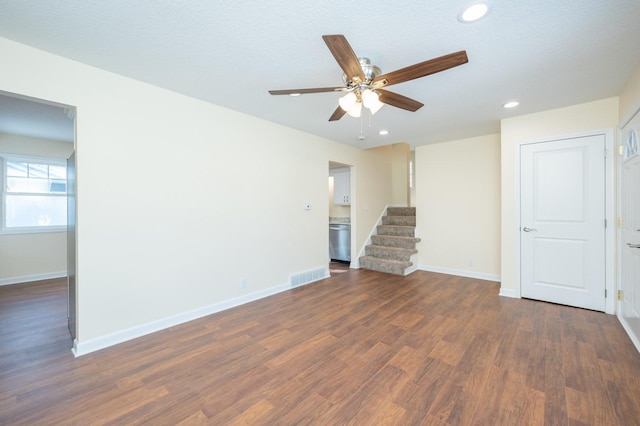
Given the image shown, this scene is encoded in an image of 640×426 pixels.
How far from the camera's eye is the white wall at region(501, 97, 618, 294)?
10.1ft

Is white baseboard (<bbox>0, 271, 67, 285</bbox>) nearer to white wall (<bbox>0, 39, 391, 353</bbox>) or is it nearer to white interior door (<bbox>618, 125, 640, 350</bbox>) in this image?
white wall (<bbox>0, 39, 391, 353</bbox>)

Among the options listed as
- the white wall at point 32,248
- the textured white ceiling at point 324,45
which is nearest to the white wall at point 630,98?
the textured white ceiling at point 324,45

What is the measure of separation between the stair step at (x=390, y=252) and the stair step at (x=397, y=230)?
44 centimetres

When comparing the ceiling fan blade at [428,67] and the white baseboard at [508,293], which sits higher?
the ceiling fan blade at [428,67]

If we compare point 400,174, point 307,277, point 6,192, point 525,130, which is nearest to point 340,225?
point 307,277

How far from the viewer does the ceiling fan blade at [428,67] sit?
1626 mm

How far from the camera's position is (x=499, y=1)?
1.58 metres

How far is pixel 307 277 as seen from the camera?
4402 millimetres

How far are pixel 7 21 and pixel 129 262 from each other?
1961 millimetres

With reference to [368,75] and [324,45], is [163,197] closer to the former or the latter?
[324,45]

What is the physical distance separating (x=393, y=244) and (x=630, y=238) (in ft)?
11.3

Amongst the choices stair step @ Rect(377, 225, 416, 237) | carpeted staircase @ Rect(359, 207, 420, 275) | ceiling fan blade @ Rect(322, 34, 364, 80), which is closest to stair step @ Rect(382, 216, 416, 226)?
carpeted staircase @ Rect(359, 207, 420, 275)

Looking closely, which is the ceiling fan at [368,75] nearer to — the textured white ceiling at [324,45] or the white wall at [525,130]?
the textured white ceiling at [324,45]

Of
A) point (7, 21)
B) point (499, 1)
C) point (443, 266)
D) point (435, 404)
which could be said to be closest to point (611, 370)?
point (435, 404)
